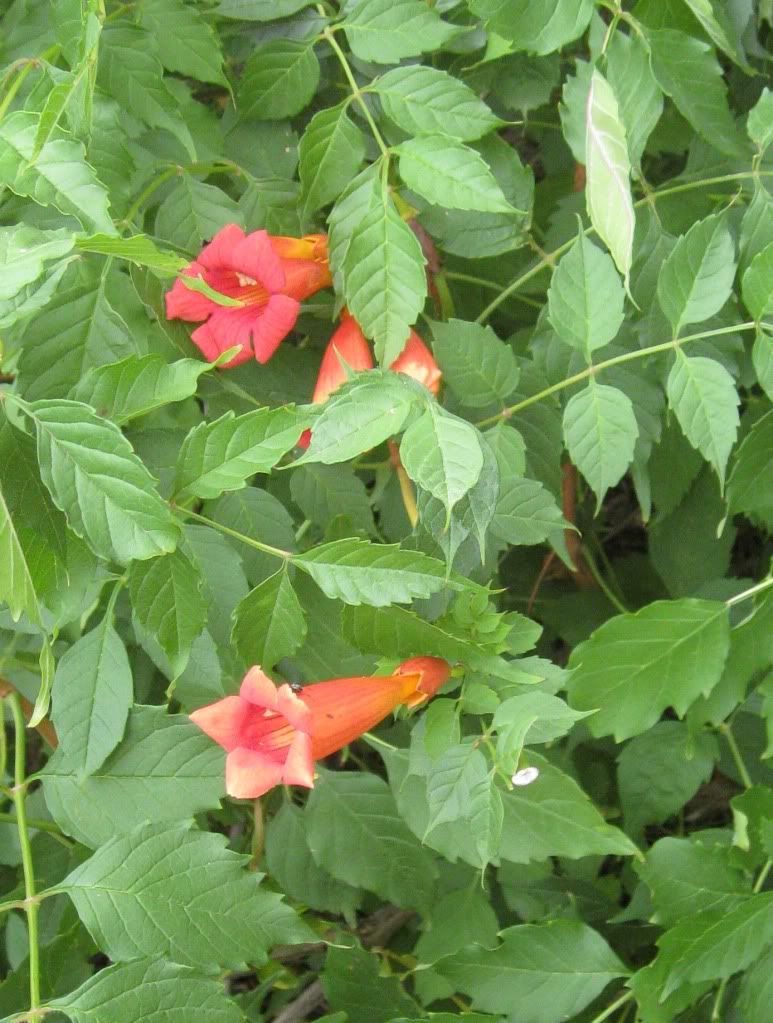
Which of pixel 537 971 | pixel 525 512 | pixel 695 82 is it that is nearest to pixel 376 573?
pixel 525 512

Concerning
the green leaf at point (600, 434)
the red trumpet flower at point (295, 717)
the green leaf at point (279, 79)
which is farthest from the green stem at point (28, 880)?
the green leaf at point (279, 79)

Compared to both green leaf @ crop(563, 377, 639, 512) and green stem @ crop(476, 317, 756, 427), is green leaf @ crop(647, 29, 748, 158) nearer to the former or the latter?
green stem @ crop(476, 317, 756, 427)

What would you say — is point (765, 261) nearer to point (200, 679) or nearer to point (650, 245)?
point (650, 245)

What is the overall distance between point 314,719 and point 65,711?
1.09 ft

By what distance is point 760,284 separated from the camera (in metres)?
1.25

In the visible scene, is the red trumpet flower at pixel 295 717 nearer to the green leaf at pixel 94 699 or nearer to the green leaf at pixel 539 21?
the green leaf at pixel 94 699

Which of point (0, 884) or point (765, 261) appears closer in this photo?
point (765, 261)

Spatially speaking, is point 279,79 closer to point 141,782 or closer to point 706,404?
point 706,404

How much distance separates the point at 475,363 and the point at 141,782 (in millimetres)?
696

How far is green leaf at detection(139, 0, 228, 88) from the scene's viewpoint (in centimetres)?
141

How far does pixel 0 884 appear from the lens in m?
1.90

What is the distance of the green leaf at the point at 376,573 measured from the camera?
1086 millimetres

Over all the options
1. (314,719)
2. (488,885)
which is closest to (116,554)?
(314,719)

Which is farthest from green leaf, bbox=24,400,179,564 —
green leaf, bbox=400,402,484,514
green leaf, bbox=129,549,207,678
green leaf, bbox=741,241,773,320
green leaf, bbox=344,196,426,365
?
green leaf, bbox=741,241,773,320
